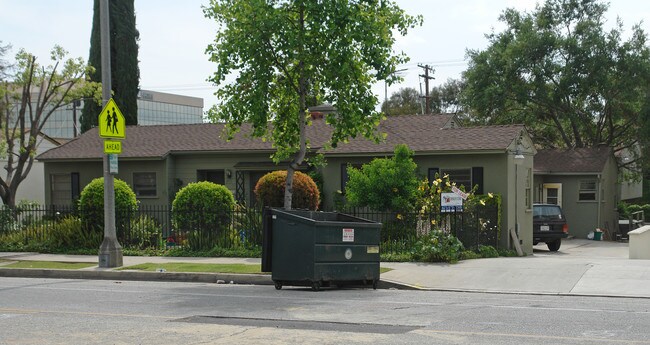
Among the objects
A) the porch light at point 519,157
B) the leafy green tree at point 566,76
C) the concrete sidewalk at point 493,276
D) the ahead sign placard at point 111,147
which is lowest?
the concrete sidewalk at point 493,276

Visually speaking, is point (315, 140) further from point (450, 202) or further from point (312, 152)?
point (450, 202)

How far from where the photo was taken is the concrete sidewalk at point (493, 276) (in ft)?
47.7

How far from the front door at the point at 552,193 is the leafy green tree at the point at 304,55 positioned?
791 inches

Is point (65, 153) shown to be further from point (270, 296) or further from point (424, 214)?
point (270, 296)

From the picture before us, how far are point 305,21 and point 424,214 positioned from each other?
6.13 meters

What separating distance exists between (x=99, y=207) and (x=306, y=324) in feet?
45.8

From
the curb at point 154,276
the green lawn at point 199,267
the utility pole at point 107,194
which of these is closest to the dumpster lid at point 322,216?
the curb at point 154,276

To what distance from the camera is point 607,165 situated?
→ 3712 centimetres

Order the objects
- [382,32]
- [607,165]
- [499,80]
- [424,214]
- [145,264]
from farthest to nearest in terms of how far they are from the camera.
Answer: [499,80] → [607,165] → [424,214] → [145,264] → [382,32]

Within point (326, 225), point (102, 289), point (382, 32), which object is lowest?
point (102, 289)

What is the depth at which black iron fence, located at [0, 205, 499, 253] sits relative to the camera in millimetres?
20484

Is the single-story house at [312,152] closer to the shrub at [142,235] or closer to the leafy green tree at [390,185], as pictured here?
the leafy green tree at [390,185]

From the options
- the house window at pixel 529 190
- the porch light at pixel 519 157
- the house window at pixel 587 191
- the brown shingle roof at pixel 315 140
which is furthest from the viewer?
the house window at pixel 587 191

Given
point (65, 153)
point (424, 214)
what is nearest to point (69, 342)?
point (424, 214)
